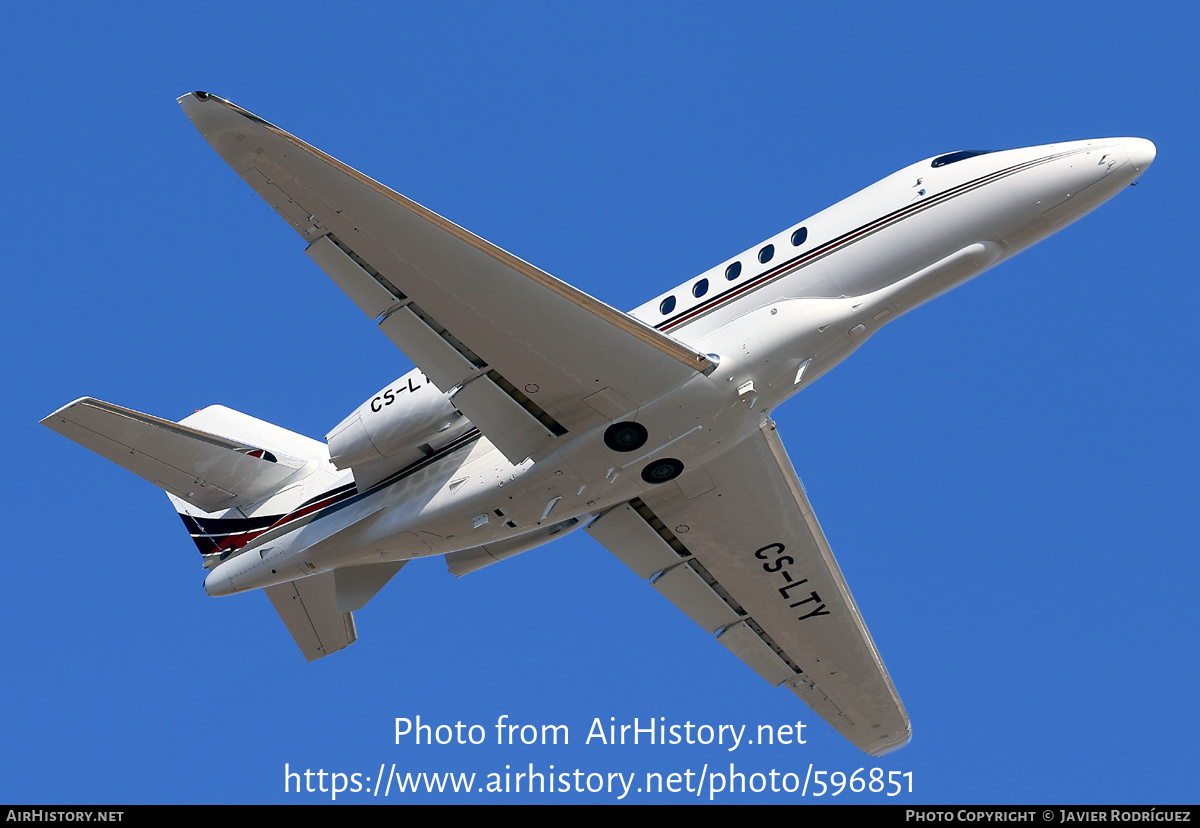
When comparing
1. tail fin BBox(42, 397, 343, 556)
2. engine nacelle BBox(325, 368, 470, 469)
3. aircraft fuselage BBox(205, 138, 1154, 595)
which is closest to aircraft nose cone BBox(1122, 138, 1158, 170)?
aircraft fuselage BBox(205, 138, 1154, 595)

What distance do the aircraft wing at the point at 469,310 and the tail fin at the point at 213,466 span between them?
185 inches

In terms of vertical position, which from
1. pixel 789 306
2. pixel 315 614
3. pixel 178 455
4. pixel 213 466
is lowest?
pixel 315 614

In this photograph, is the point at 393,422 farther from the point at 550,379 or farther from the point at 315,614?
the point at 315,614

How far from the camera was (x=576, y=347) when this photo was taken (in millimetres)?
18297

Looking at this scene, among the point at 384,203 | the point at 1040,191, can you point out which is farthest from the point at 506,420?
the point at 1040,191

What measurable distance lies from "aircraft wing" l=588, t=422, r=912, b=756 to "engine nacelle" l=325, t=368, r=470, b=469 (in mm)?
4132

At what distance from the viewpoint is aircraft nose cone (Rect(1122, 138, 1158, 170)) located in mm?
18422

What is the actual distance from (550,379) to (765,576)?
7043 millimetres

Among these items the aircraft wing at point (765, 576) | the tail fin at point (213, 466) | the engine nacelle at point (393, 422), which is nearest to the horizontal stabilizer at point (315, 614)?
the tail fin at point (213, 466)

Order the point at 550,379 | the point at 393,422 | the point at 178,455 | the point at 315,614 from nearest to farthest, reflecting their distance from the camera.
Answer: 1. the point at 550,379
2. the point at 393,422
3. the point at 178,455
4. the point at 315,614

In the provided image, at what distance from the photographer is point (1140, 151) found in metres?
18.5

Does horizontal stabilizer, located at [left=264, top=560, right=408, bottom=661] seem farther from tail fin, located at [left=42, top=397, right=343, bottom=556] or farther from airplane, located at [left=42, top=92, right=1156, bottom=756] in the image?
tail fin, located at [left=42, top=397, right=343, bottom=556]

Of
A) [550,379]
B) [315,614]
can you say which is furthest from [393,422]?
[315,614]

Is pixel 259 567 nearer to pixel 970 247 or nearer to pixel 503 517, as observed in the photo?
pixel 503 517
